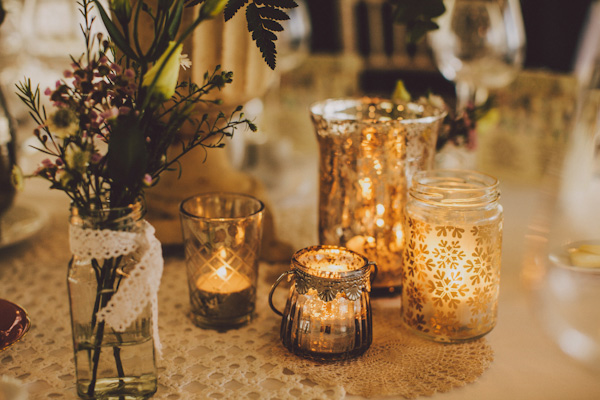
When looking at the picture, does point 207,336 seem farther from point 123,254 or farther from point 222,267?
point 123,254

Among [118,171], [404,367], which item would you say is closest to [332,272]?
[404,367]

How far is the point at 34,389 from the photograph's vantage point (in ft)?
1.87

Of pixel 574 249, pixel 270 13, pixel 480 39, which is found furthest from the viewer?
pixel 480 39

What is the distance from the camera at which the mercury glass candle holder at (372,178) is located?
715 mm

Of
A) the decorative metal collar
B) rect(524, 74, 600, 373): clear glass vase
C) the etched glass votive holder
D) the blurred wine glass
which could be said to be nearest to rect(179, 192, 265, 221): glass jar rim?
the etched glass votive holder

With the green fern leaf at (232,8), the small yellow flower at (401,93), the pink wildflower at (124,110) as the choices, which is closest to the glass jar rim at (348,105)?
the small yellow flower at (401,93)

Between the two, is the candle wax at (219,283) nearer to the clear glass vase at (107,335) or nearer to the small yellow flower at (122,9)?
the clear glass vase at (107,335)

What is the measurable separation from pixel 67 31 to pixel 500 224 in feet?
3.06

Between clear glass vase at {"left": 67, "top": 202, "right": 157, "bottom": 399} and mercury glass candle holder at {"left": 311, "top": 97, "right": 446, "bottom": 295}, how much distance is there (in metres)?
0.29

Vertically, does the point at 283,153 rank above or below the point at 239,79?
below

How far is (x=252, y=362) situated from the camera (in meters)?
0.62

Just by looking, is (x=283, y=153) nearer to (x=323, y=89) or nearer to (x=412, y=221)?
(x=323, y=89)

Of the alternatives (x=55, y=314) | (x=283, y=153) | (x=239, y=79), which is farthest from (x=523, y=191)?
(x=55, y=314)

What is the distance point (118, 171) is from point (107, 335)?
0.52 feet
